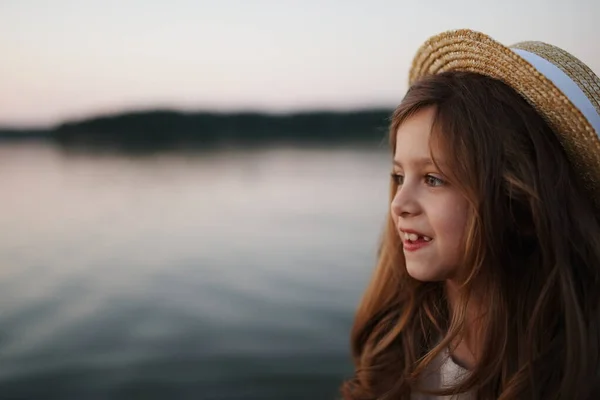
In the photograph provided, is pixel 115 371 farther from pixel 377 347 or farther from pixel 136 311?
pixel 377 347

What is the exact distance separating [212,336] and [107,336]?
704mm

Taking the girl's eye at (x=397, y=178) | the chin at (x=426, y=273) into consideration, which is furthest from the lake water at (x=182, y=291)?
the chin at (x=426, y=273)

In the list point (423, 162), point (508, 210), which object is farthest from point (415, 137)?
point (508, 210)

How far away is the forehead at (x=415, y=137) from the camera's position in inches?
Result: 59.6

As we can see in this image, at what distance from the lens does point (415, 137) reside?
1532 millimetres

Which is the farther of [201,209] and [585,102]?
[201,209]

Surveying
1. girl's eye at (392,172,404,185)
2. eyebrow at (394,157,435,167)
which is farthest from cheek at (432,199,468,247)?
girl's eye at (392,172,404,185)

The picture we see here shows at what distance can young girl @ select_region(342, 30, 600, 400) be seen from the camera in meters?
1.43

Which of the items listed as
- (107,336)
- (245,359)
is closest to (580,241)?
(245,359)

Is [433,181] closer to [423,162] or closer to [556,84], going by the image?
[423,162]

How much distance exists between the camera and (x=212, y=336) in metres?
3.99

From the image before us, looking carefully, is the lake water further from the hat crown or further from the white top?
the hat crown

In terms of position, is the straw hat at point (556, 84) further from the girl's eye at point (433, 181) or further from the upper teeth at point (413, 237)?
the upper teeth at point (413, 237)

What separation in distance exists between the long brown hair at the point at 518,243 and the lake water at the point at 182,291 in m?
1.77
